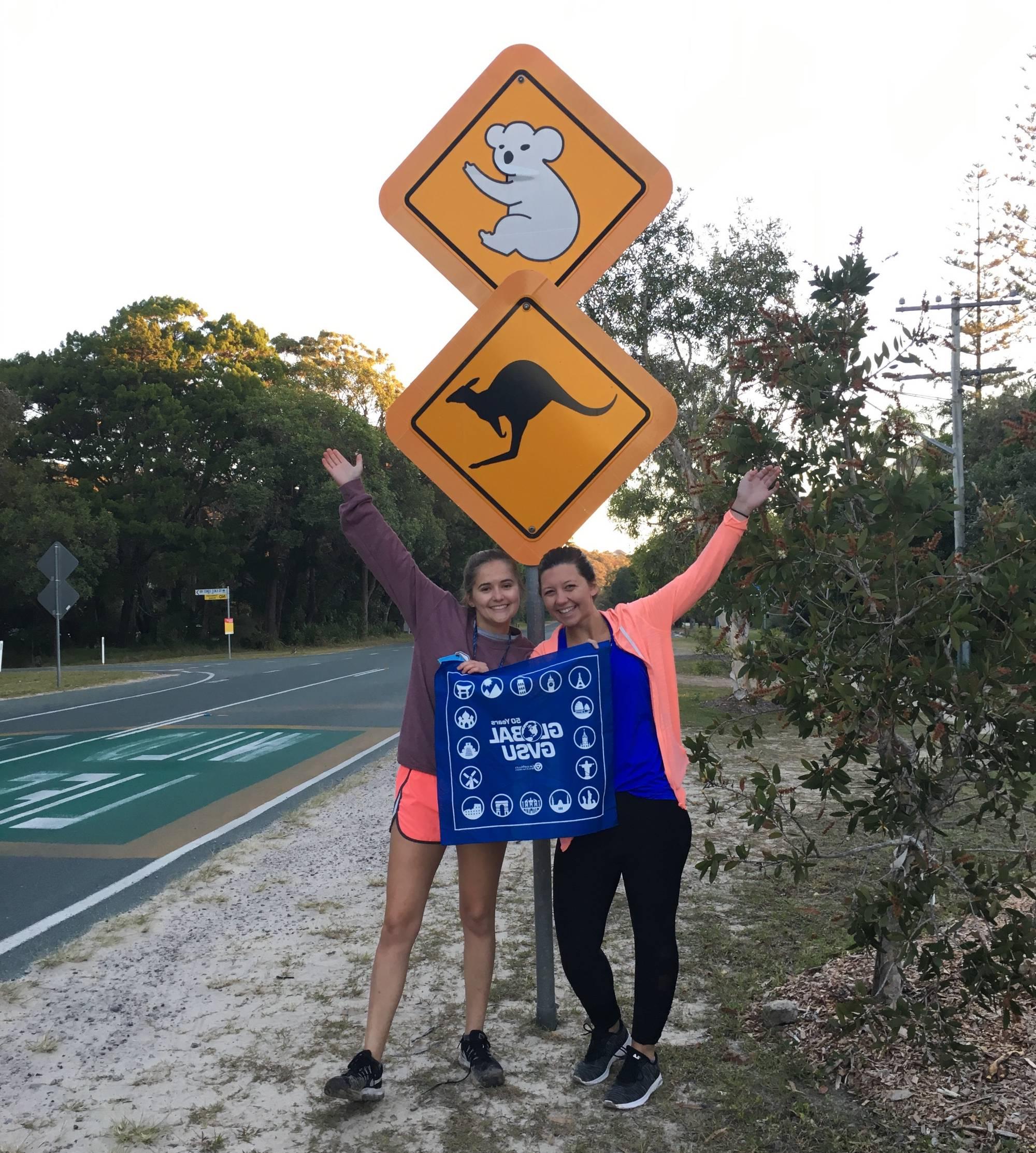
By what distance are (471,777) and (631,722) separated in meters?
0.54

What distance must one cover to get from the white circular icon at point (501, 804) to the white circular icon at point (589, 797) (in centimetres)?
22

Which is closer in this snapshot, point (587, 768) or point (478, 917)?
point (587, 768)

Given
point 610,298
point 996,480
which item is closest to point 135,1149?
point 610,298

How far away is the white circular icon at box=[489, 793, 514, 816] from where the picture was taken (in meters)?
3.25

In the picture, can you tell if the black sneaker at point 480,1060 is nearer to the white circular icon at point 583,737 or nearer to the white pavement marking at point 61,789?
the white circular icon at point 583,737

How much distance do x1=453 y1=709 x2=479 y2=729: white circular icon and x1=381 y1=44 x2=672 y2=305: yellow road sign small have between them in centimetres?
144

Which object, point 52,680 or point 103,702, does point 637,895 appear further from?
point 52,680

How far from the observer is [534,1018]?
13.1 feet

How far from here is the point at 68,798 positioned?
30.0 ft

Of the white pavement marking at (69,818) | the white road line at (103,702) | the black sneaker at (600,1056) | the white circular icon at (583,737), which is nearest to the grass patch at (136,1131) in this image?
the black sneaker at (600,1056)

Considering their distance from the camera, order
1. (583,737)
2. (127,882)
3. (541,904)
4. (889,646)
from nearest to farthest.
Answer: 1. (889,646)
2. (583,737)
3. (541,904)
4. (127,882)


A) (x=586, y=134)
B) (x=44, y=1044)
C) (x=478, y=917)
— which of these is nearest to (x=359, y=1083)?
(x=478, y=917)

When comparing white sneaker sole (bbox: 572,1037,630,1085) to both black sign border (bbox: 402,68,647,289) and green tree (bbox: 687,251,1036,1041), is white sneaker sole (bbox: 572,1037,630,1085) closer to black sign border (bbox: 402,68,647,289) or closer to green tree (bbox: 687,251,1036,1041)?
green tree (bbox: 687,251,1036,1041)

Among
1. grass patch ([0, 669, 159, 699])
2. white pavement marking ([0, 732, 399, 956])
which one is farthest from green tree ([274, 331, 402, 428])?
white pavement marking ([0, 732, 399, 956])
